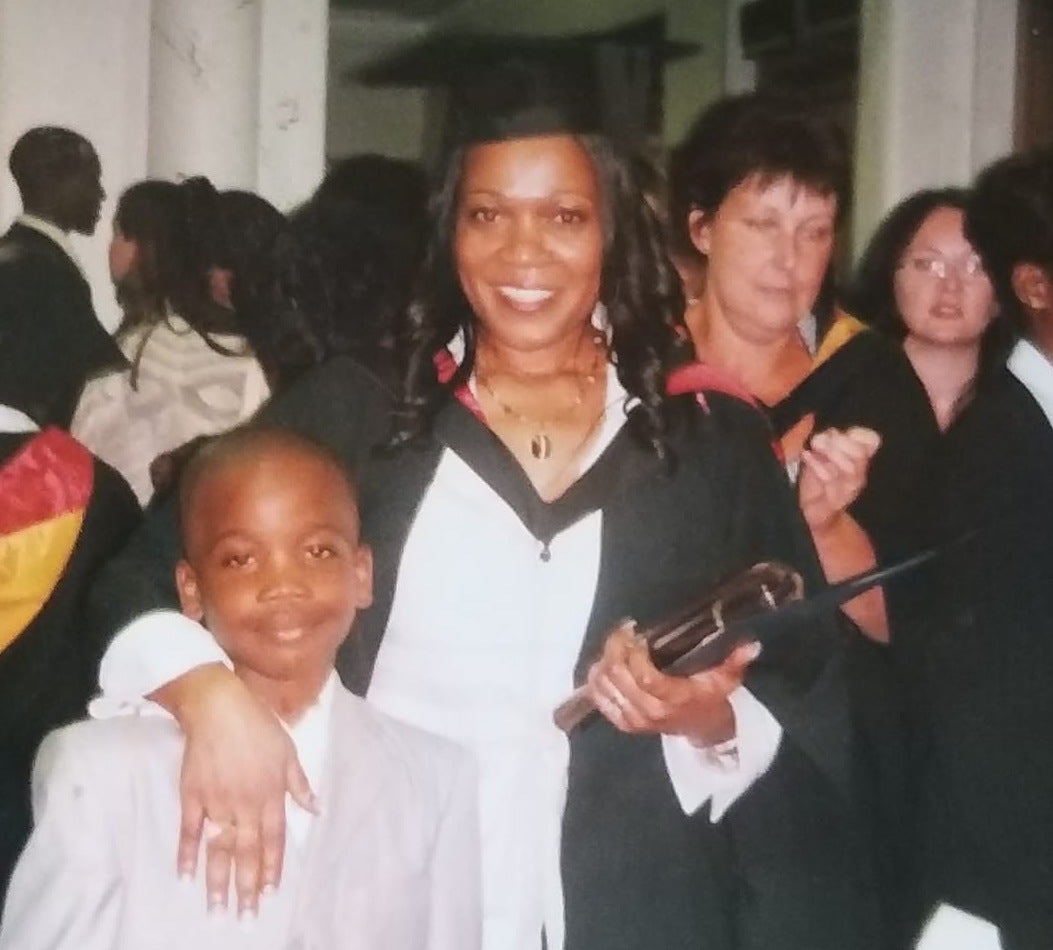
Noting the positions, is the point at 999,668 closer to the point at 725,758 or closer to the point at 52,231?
the point at 725,758

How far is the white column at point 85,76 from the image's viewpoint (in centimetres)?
110

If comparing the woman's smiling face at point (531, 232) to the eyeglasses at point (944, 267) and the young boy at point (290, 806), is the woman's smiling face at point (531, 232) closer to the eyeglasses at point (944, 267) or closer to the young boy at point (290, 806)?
the young boy at point (290, 806)

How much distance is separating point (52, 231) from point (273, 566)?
46cm

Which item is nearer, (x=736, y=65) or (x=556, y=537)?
(x=556, y=537)

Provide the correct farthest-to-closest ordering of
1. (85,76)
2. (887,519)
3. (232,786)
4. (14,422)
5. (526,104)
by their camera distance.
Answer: (85,76), (887,519), (14,422), (526,104), (232,786)

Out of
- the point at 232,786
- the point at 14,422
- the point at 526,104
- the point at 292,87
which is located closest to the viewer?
the point at 232,786

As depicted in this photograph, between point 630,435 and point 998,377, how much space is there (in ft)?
0.91

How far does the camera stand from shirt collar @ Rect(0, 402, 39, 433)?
34.4 inches

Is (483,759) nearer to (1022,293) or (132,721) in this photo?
(132,721)

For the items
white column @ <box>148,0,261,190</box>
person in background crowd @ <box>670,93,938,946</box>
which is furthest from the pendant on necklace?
white column @ <box>148,0,261,190</box>

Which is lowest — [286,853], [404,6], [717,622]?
[286,853]

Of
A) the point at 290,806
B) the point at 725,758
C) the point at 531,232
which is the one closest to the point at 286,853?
the point at 290,806

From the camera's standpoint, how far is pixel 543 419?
2.70 ft

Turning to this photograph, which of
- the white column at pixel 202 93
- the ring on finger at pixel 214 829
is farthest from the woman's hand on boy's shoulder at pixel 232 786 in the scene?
the white column at pixel 202 93
